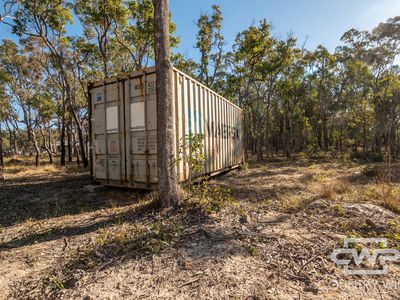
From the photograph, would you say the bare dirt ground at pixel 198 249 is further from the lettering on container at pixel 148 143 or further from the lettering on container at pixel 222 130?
the lettering on container at pixel 222 130

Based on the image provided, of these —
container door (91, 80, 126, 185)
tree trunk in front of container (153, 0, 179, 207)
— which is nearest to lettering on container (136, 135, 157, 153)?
container door (91, 80, 126, 185)

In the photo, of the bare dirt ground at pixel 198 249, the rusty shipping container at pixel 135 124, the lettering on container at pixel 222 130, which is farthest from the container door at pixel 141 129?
the lettering on container at pixel 222 130

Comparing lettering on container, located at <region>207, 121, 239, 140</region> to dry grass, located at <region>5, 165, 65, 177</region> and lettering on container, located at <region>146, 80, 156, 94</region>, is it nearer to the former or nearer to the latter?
lettering on container, located at <region>146, 80, 156, 94</region>

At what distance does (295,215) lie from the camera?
3820 millimetres

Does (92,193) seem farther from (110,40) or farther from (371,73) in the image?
(371,73)

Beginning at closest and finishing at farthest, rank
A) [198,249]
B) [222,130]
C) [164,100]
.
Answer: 1. [198,249]
2. [164,100]
3. [222,130]

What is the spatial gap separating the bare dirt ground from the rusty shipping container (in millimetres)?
1232

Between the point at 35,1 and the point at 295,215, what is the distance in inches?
608

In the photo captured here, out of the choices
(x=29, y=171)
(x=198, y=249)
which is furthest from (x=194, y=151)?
(x=29, y=171)

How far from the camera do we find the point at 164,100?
155 inches

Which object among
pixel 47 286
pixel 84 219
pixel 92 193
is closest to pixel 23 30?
pixel 92 193

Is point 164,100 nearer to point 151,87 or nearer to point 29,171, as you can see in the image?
point 151,87

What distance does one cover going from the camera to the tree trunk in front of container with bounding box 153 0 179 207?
12.6ft

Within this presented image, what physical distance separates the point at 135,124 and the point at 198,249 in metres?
3.82
